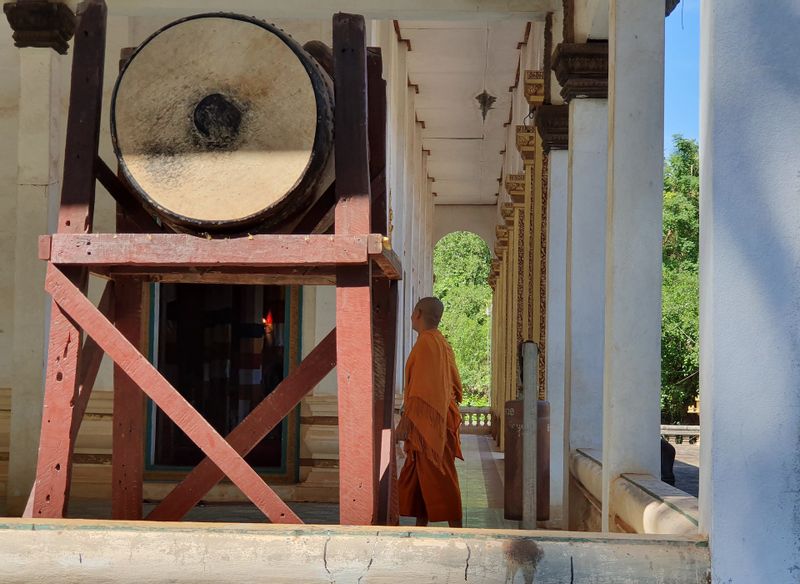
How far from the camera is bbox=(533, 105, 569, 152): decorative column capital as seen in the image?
9641mm

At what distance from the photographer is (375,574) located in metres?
3.39

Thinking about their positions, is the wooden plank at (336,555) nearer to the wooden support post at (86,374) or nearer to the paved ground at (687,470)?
the wooden support post at (86,374)

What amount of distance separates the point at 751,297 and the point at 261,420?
2.10m

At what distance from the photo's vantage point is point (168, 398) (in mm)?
4152

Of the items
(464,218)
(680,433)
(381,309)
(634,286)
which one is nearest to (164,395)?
(381,309)

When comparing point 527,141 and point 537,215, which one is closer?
point 537,215

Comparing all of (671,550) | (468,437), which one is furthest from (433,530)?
(468,437)

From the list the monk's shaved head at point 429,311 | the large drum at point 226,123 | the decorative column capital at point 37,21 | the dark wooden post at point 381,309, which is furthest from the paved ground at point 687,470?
the decorative column capital at point 37,21

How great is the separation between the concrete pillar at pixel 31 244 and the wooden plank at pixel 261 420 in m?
3.88

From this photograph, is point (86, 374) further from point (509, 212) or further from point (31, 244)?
point (509, 212)

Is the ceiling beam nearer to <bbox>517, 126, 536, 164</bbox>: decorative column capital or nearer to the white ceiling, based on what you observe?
<bbox>517, 126, 536, 164</bbox>: decorative column capital

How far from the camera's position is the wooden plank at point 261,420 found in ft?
15.0

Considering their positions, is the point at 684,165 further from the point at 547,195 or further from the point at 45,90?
the point at 45,90

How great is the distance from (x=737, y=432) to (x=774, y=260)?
515 millimetres
